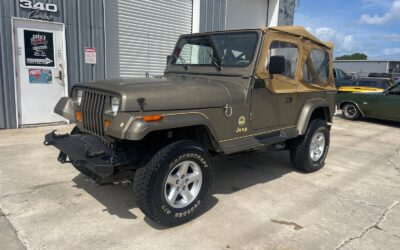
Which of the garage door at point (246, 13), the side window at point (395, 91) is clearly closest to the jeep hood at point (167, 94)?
the side window at point (395, 91)

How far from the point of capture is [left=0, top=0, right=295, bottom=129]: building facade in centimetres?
755

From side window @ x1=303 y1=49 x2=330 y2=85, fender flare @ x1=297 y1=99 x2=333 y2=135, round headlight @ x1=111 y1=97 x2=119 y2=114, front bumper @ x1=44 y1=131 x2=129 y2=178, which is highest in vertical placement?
side window @ x1=303 y1=49 x2=330 y2=85

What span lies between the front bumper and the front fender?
0.30m

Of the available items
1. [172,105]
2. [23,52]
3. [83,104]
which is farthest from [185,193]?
[23,52]

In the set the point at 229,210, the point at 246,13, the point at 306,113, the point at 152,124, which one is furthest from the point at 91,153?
the point at 246,13

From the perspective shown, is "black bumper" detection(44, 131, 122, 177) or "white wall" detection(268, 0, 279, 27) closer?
"black bumper" detection(44, 131, 122, 177)

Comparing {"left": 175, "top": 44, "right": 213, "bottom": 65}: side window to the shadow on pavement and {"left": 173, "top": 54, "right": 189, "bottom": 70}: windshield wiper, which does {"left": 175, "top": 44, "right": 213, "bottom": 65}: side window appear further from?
the shadow on pavement

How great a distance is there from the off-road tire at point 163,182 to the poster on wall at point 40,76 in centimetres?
577

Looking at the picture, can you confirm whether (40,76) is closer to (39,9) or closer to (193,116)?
(39,9)

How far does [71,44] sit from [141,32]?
2.39 meters

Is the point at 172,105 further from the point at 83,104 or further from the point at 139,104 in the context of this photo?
the point at 83,104

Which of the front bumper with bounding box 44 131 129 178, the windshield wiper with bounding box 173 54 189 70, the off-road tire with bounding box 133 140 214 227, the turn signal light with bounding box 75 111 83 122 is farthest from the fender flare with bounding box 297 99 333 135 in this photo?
the turn signal light with bounding box 75 111 83 122

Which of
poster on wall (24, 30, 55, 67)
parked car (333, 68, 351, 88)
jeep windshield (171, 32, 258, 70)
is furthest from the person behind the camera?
parked car (333, 68, 351, 88)

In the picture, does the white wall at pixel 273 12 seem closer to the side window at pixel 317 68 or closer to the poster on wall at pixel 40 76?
the side window at pixel 317 68
